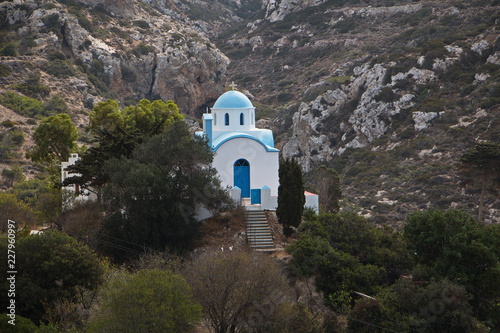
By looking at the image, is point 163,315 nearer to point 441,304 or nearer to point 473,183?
point 441,304

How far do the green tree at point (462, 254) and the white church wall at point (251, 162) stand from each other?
7395 millimetres

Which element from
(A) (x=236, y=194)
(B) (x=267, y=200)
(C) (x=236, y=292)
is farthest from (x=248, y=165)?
(C) (x=236, y=292)

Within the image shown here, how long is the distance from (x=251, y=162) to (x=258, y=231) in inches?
146

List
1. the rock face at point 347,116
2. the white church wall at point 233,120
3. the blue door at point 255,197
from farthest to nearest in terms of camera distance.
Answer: the rock face at point 347,116 → the white church wall at point 233,120 → the blue door at point 255,197

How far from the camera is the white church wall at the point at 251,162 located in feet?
97.7

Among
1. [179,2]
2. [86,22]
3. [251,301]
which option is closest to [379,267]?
[251,301]

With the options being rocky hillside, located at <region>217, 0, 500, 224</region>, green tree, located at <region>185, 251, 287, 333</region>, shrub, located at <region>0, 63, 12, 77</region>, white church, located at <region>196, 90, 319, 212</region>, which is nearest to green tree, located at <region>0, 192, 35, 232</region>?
white church, located at <region>196, 90, 319, 212</region>

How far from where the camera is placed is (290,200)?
27.9 metres

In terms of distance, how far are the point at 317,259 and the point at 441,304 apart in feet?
17.4

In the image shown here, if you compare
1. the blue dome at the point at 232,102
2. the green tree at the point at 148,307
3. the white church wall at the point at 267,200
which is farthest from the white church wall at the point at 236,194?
the green tree at the point at 148,307

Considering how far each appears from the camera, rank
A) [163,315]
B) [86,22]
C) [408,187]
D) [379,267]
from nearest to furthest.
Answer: [163,315]
[379,267]
[408,187]
[86,22]

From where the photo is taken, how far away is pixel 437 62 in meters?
58.8

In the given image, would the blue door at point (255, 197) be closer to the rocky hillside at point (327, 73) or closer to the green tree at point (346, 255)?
the green tree at point (346, 255)

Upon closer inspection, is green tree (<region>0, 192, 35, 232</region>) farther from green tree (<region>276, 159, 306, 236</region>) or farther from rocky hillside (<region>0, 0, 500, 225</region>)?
rocky hillside (<region>0, 0, 500, 225</region>)
